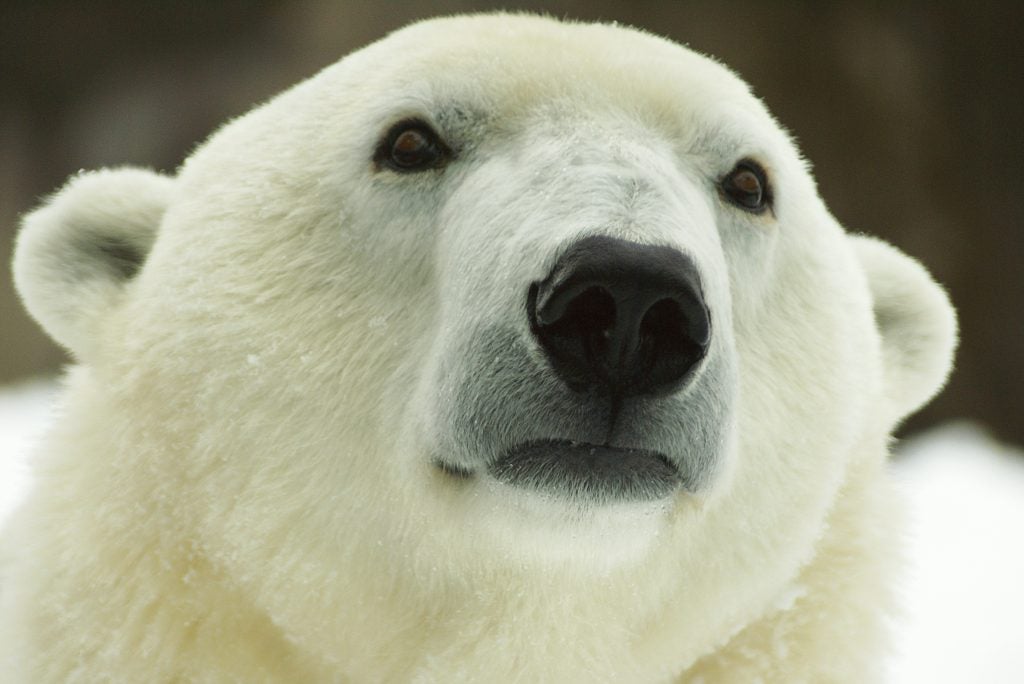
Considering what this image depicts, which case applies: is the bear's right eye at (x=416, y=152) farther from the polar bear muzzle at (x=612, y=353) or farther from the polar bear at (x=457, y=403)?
the polar bear muzzle at (x=612, y=353)

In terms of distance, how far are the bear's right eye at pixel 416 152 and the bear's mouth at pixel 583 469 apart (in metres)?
0.62

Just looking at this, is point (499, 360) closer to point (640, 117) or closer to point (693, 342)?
point (693, 342)

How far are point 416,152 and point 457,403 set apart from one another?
0.55 meters

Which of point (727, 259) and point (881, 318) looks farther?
point (881, 318)

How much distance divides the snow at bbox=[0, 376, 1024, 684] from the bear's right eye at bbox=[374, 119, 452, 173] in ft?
10.2

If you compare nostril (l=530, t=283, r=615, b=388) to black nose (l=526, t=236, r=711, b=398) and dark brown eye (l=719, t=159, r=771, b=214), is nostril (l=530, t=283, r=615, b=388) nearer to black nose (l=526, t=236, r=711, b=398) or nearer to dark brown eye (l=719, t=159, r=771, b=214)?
black nose (l=526, t=236, r=711, b=398)

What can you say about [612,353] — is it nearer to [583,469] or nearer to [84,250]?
[583,469]

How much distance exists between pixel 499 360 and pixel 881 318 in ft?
4.26

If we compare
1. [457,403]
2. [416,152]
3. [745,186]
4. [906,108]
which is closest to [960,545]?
[906,108]

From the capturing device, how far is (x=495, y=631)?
1.89 meters

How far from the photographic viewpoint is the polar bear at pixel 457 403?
1678 mm

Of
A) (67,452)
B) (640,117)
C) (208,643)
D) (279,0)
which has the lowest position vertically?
(208,643)

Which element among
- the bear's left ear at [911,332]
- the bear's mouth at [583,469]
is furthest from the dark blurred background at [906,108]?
the bear's mouth at [583,469]

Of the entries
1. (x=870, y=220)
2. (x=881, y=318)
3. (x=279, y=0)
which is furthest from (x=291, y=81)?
(x=881, y=318)
